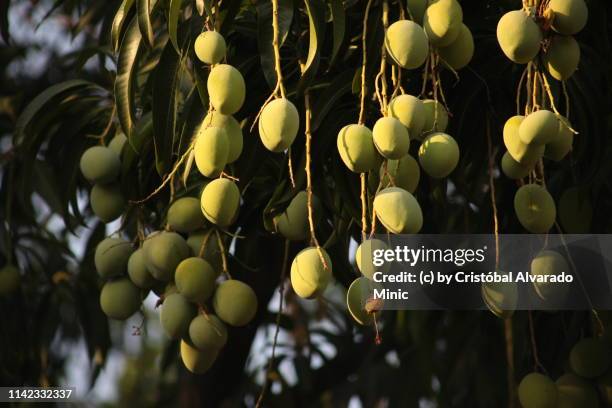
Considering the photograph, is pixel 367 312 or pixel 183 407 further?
pixel 183 407

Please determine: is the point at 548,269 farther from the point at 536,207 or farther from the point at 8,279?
the point at 8,279

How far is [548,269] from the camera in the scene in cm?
108

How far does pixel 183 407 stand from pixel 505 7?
913mm

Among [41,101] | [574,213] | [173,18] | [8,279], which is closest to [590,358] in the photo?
[574,213]

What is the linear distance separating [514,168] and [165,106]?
33 cm

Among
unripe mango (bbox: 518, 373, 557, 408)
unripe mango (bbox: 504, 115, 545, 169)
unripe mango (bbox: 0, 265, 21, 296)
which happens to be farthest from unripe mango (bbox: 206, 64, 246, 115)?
unripe mango (bbox: 0, 265, 21, 296)

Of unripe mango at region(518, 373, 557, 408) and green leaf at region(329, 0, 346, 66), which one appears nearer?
green leaf at region(329, 0, 346, 66)

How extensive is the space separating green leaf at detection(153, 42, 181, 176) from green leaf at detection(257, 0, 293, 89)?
0.37 feet

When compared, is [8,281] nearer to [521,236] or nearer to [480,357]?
[480,357]

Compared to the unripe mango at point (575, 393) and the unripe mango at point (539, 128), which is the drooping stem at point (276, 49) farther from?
the unripe mango at point (575, 393)

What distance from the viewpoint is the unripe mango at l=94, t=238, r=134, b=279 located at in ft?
4.06

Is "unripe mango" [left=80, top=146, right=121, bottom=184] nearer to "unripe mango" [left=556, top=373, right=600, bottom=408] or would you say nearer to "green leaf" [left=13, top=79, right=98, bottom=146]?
"green leaf" [left=13, top=79, right=98, bottom=146]

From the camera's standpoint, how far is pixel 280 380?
2250 millimetres

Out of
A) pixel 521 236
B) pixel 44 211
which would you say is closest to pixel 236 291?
pixel 521 236
